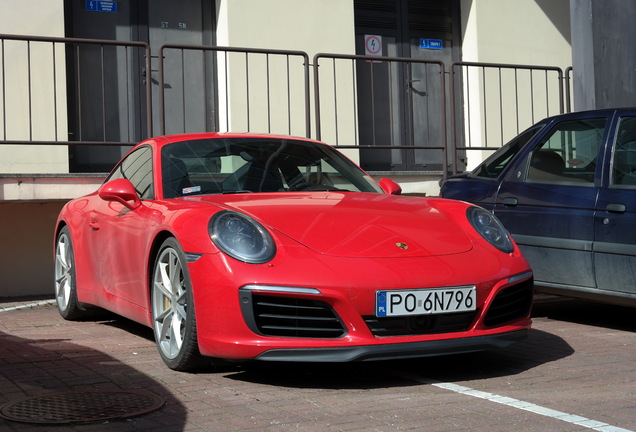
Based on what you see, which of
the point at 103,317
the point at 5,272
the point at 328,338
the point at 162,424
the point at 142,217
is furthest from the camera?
the point at 5,272

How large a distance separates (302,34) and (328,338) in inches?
295

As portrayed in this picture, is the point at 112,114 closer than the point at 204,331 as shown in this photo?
No

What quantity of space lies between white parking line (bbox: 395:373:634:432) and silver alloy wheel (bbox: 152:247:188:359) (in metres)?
1.15

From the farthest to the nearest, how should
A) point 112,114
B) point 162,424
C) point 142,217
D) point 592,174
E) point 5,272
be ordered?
1. point 112,114
2. point 5,272
3. point 592,174
4. point 142,217
5. point 162,424

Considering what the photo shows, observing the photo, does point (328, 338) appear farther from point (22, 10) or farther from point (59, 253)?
point (22, 10)

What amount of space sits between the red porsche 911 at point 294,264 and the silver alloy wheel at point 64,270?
3.73ft

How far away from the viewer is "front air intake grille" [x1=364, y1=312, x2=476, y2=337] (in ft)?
14.7

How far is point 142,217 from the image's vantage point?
5.45 meters

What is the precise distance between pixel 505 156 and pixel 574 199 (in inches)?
33.2

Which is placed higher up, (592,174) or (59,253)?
(592,174)

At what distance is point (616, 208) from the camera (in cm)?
595

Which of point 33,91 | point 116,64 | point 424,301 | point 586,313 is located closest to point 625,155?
point 586,313

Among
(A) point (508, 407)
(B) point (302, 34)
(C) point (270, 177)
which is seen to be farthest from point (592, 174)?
(B) point (302, 34)

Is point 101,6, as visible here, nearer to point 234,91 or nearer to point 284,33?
point 234,91
